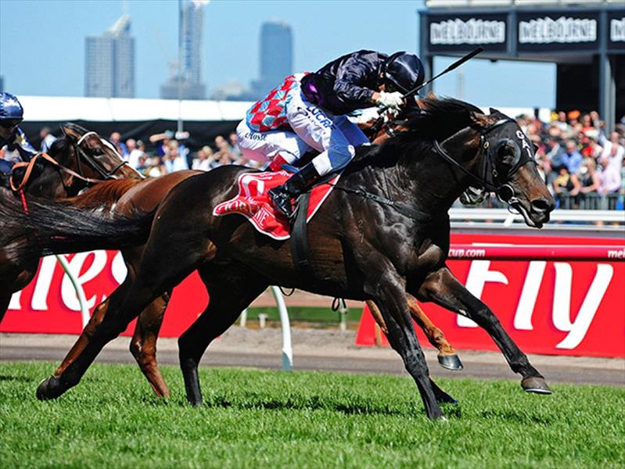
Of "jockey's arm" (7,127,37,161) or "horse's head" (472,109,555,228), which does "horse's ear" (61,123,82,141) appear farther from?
"horse's head" (472,109,555,228)

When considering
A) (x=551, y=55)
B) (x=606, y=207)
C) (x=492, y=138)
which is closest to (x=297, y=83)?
(x=492, y=138)

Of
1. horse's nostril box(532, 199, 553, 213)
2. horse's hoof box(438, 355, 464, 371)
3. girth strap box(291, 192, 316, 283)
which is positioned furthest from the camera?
horse's hoof box(438, 355, 464, 371)

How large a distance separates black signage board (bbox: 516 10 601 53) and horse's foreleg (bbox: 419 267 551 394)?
15.1 metres

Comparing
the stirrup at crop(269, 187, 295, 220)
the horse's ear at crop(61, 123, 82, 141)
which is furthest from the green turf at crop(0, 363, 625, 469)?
the horse's ear at crop(61, 123, 82, 141)

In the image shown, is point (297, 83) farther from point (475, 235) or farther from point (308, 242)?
point (475, 235)

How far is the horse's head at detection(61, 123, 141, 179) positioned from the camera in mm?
9836

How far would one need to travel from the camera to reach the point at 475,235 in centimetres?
1266

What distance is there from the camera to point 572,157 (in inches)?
693

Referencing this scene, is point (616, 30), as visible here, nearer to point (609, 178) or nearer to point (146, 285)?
point (609, 178)

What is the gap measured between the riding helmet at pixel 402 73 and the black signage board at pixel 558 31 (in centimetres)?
1471

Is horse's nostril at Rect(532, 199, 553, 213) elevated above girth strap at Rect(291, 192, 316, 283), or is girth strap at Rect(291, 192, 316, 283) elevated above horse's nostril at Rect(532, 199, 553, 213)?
horse's nostril at Rect(532, 199, 553, 213)

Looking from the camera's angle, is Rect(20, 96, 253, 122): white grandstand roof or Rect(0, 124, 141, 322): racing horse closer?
Rect(0, 124, 141, 322): racing horse

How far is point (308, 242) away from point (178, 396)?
1.80 meters

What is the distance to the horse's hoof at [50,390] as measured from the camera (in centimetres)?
779
